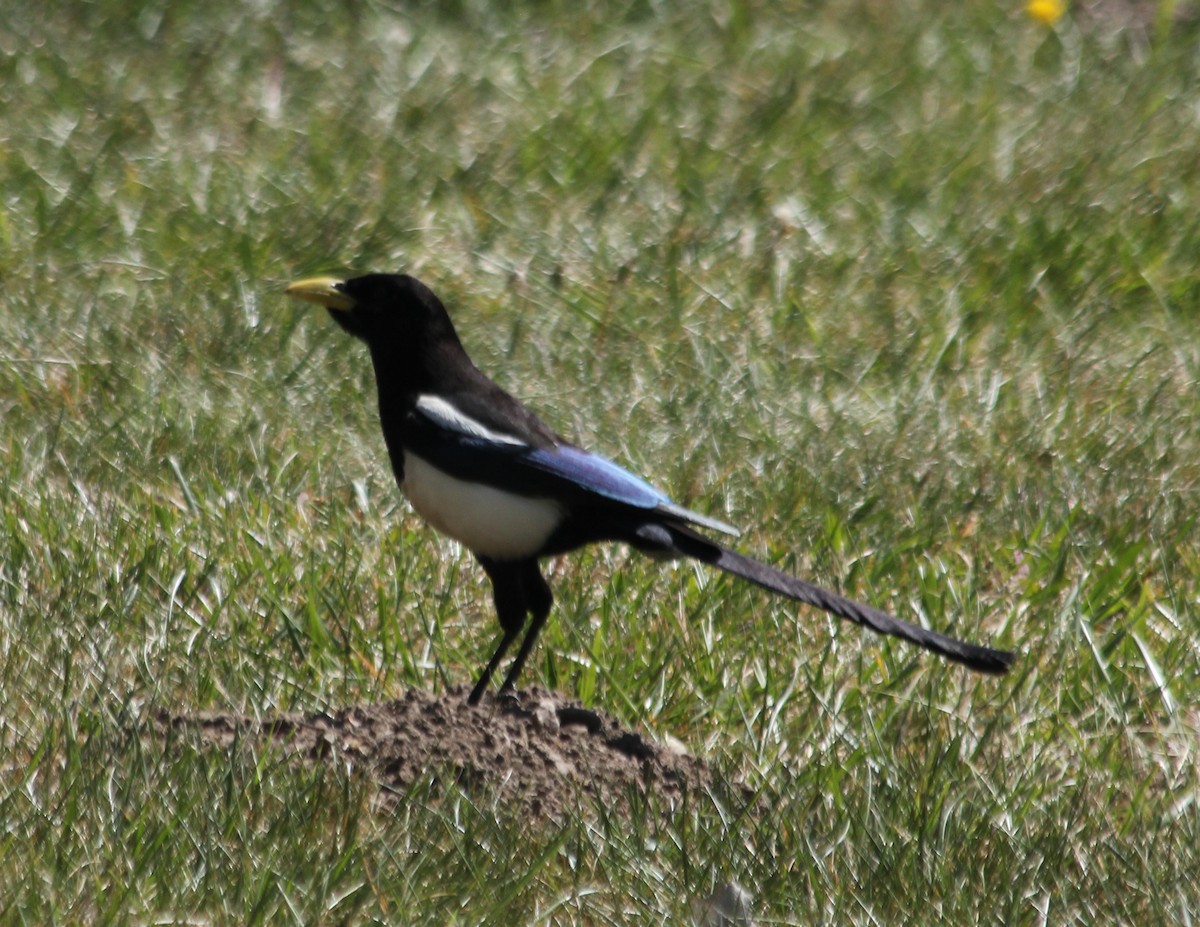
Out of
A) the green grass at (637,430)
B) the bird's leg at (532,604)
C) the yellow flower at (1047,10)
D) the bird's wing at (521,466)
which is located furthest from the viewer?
the yellow flower at (1047,10)

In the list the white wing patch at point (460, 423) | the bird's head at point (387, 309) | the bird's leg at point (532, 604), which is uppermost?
the bird's head at point (387, 309)

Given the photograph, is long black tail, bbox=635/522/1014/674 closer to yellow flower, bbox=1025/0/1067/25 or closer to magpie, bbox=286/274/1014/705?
magpie, bbox=286/274/1014/705

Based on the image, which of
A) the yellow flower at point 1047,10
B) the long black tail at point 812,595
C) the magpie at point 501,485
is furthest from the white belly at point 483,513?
the yellow flower at point 1047,10

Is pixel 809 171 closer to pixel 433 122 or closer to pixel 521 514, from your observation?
pixel 433 122

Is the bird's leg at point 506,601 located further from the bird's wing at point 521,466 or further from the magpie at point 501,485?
the bird's wing at point 521,466

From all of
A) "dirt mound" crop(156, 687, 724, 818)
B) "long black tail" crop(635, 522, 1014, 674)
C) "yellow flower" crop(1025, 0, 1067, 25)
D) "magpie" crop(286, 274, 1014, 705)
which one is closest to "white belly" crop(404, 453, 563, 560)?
"magpie" crop(286, 274, 1014, 705)

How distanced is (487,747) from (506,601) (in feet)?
1.27

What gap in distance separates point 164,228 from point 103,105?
2.90 ft

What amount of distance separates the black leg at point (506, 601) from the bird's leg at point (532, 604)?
0.04 ft

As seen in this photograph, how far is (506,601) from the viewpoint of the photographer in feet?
13.3

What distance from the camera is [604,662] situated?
4.26 m

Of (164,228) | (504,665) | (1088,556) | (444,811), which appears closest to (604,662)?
(504,665)

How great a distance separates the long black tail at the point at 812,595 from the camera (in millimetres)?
3709

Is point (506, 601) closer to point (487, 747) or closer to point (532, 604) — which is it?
point (532, 604)
